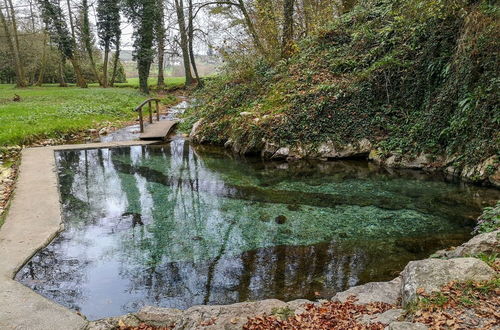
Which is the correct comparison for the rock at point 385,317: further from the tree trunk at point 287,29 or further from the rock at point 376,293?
the tree trunk at point 287,29

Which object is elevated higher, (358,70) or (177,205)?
(358,70)

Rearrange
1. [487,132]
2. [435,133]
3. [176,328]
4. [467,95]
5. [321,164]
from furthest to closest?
[321,164]
[435,133]
[467,95]
[487,132]
[176,328]

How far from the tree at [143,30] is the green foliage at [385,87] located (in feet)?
Answer: 39.8

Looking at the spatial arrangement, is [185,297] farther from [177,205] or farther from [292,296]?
[177,205]

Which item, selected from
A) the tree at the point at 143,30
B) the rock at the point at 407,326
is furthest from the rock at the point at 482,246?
the tree at the point at 143,30

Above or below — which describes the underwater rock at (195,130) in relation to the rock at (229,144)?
above

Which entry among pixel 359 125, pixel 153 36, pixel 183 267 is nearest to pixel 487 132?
pixel 359 125

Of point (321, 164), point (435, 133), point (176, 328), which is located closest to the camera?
point (176, 328)

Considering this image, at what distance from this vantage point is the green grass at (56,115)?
36.8ft

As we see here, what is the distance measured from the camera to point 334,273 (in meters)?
4.68

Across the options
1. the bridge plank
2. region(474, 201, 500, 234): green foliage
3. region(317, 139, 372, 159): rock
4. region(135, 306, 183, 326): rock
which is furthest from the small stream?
the bridge plank

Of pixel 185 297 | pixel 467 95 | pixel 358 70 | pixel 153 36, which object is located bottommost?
pixel 185 297

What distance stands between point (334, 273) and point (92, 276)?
3.12m

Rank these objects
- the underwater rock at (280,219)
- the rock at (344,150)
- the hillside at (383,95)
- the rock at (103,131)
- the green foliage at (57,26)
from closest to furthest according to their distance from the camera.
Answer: the underwater rock at (280,219)
the hillside at (383,95)
the rock at (344,150)
the rock at (103,131)
the green foliage at (57,26)
